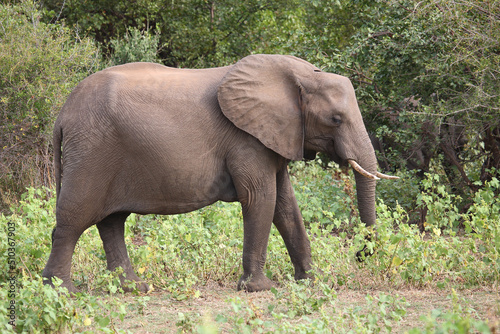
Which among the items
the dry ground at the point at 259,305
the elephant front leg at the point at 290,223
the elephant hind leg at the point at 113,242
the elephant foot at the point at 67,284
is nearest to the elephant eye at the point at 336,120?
the elephant front leg at the point at 290,223

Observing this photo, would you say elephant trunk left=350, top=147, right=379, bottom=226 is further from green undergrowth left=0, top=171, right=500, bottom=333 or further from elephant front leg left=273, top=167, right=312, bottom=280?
elephant front leg left=273, top=167, right=312, bottom=280

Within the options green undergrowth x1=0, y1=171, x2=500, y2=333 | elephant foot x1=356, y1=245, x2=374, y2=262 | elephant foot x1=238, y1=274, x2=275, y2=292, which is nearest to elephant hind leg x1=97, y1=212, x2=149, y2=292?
green undergrowth x1=0, y1=171, x2=500, y2=333

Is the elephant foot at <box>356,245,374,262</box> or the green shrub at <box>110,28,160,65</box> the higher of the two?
the green shrub at <box>110,28,160,65</box>

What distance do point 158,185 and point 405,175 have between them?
4731 millimetres

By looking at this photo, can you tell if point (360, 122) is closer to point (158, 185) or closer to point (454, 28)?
point (158, 185)

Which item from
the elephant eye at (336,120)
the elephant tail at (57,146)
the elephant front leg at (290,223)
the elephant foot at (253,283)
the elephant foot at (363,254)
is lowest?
the elephant foot at (253,283)

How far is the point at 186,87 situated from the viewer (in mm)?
5844

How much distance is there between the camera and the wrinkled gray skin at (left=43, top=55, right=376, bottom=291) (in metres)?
5.67

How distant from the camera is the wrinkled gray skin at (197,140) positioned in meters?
5.67

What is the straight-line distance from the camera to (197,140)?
A: 5.74m

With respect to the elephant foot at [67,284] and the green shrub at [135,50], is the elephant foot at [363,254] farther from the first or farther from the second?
the green shrub at [135,50]

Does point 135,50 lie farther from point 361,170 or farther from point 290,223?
point 361,170

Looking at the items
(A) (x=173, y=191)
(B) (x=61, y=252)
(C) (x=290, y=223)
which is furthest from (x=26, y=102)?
(C) (x=290, y=223)

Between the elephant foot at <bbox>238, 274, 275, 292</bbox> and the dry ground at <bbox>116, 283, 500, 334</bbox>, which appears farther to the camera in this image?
the elephant foot at <bbox>238, 274, 275, 292</bbox>
